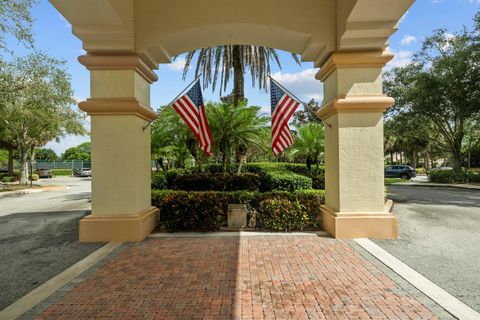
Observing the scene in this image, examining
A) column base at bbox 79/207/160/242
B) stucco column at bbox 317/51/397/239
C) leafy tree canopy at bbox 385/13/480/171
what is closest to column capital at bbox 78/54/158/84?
column base at bbox 79/207/160/242

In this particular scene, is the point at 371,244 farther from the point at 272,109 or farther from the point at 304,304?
the point at 272,109

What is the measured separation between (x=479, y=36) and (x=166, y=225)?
2206 centimetres

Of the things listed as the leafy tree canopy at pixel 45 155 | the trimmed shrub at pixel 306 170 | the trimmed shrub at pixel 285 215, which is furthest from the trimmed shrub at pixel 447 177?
the leafy tree canopy at pixel 45 155

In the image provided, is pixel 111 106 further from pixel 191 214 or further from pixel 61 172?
pixel 61 172

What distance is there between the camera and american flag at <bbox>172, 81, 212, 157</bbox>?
712 centimetres

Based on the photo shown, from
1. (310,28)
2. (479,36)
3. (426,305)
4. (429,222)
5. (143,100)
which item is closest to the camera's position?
(426,305)

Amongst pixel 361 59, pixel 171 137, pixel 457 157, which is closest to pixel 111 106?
pixel 361 59

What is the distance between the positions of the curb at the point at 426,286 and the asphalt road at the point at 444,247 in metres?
0.11

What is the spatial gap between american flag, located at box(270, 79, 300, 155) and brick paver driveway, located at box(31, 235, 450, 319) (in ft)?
8.28

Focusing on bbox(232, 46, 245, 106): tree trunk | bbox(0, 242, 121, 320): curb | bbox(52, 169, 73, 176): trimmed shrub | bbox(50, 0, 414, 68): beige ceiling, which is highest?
bbox(232, 46, 245, 106): tree trunk

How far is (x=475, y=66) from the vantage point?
1975 cm

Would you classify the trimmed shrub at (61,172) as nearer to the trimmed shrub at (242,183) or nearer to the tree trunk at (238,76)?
the tree trunk at (238,76)

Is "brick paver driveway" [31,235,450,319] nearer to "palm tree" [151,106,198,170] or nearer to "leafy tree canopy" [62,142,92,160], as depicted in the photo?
"palm tree" [151,106,198,170]

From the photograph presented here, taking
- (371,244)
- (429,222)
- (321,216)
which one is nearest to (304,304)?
(371,244)
